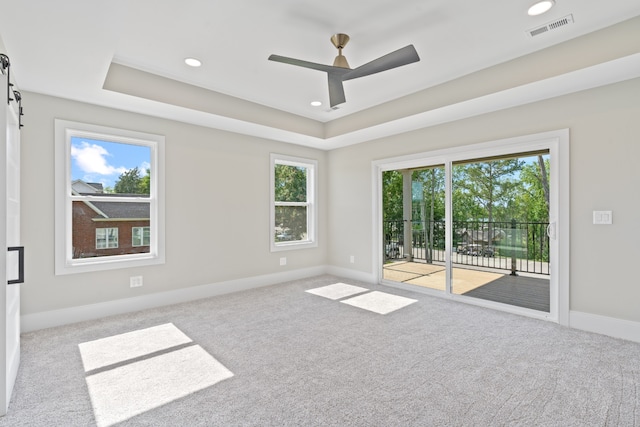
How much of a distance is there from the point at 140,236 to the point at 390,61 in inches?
136

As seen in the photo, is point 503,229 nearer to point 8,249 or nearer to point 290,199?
point 290,199

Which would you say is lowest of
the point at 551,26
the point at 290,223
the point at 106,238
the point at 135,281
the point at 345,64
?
the point at 135,281

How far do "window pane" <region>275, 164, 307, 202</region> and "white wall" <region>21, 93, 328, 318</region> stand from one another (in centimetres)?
29

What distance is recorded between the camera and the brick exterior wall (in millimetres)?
3475

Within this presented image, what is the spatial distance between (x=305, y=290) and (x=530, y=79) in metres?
3.71

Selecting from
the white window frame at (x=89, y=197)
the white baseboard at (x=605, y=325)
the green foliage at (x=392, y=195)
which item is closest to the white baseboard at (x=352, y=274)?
the green foliage at (x=392, y=195)

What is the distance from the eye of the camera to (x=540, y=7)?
7.80 feet

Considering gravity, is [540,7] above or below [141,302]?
above

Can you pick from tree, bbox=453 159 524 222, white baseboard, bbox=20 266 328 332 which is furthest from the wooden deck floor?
white baseboard, bbox=20 266 328 332

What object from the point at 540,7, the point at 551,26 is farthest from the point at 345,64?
the point at 551,26

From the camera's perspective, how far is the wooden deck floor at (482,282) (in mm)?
3634

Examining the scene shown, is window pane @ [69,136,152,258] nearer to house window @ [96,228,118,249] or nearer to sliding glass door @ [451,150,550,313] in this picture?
house window @ [96,228,118,249]

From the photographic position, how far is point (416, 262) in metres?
4.92

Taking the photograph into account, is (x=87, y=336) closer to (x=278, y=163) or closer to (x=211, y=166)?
(x=211, y=166)
